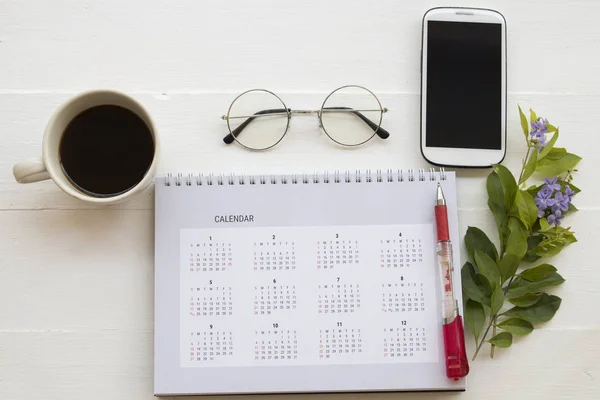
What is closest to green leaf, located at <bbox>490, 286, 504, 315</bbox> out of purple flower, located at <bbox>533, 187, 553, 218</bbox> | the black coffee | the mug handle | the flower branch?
the flower branch

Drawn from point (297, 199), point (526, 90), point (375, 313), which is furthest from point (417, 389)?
point (526, 90)

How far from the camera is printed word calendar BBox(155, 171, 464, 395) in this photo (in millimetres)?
777

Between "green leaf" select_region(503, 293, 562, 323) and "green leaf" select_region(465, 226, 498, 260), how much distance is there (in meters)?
0.08

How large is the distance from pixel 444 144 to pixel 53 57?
1.80ft

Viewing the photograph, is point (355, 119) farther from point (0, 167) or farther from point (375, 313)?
point (0, 167)

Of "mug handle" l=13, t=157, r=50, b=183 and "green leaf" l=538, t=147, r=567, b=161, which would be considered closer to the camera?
"mug handle" l=13, t=157, r=50, b=183

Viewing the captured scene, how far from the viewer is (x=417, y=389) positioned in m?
0.78

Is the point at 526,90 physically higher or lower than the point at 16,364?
higher

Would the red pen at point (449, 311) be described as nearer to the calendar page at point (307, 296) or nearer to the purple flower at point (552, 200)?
the calendar page at point (307, 296)

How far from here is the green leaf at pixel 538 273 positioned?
0.80 meters

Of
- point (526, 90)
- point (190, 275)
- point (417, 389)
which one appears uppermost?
point (526, 90)

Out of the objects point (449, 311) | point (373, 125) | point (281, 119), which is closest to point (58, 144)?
point (281, 119)

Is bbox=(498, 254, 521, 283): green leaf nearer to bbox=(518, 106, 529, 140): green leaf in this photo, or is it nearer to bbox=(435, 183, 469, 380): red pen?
bbox=(435, 183, 469, 380): red pen

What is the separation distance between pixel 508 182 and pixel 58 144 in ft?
1.89
